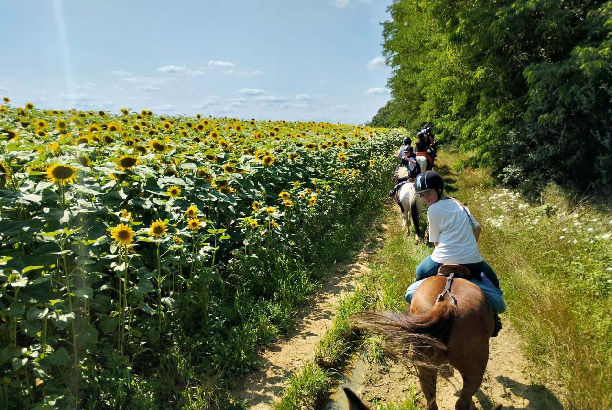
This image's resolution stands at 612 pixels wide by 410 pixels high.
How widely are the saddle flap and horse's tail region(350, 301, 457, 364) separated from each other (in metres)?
0.79

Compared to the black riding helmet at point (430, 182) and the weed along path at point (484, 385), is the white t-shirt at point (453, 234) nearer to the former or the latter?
the black riding helmet at point (430, 182)

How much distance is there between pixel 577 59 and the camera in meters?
8.73

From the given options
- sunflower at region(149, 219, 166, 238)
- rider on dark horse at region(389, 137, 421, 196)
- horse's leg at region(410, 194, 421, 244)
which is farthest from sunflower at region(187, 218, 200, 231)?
rider on dark horse at region(389, 137, 421, 196)

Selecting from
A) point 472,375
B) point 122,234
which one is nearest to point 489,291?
point 472,375

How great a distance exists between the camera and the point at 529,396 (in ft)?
13.6

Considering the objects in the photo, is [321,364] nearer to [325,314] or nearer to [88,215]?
[325,314]

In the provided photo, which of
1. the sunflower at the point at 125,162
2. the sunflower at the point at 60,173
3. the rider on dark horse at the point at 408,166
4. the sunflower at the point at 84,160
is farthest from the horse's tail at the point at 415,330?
the rider on dark horse at the point at 408,166

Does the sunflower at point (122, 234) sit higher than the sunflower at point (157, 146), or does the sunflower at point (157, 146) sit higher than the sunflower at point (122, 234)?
the sunflower at point (157, 146)

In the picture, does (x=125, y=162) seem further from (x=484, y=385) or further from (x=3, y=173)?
(x=484, y=385)

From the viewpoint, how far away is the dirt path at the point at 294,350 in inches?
165

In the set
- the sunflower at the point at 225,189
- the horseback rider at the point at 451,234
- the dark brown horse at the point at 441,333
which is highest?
the sunflower at the point at 225,189

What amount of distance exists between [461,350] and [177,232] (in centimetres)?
317

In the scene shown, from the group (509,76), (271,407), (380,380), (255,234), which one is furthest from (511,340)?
(509,76)

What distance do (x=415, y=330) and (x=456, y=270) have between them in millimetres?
1148
